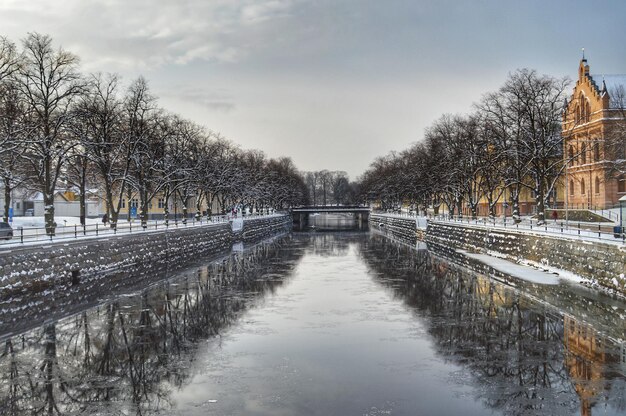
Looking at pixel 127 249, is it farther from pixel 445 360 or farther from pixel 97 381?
pixel 445 360

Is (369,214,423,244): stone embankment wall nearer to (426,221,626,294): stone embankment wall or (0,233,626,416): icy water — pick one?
(426,221,626,294): stone embankment wall

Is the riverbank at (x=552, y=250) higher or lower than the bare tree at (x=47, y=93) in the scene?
lower

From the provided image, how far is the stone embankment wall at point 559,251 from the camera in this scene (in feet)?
87.7

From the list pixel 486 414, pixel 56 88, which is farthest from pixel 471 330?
pixel 56 88

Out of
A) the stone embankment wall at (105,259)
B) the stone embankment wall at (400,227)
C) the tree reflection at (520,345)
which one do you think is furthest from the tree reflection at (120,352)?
the stone embankment wall at (400,227)

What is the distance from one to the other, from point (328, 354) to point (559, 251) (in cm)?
2141

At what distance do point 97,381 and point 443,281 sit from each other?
25.0m

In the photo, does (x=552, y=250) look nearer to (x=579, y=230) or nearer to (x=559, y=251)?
(x=559, y=251)

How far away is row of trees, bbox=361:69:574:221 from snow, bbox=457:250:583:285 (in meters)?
5.69

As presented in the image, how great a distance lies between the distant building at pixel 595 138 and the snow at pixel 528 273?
67.2ft

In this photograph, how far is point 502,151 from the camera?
50.2 meters

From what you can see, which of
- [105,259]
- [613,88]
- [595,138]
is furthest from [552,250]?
[613,88]

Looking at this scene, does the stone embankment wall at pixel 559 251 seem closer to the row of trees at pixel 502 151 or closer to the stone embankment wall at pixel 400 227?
the row of trees at pixel 502 151

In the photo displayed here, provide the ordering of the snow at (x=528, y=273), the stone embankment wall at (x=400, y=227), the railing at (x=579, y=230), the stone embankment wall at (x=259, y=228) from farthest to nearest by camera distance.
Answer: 1. the stone embankment wall at (x=400, y=227)
2. the stone embankment wall at (x=259, y=228)
3. the snow at (x=528, y=273)
4. the railing at (x=579, y=230)
